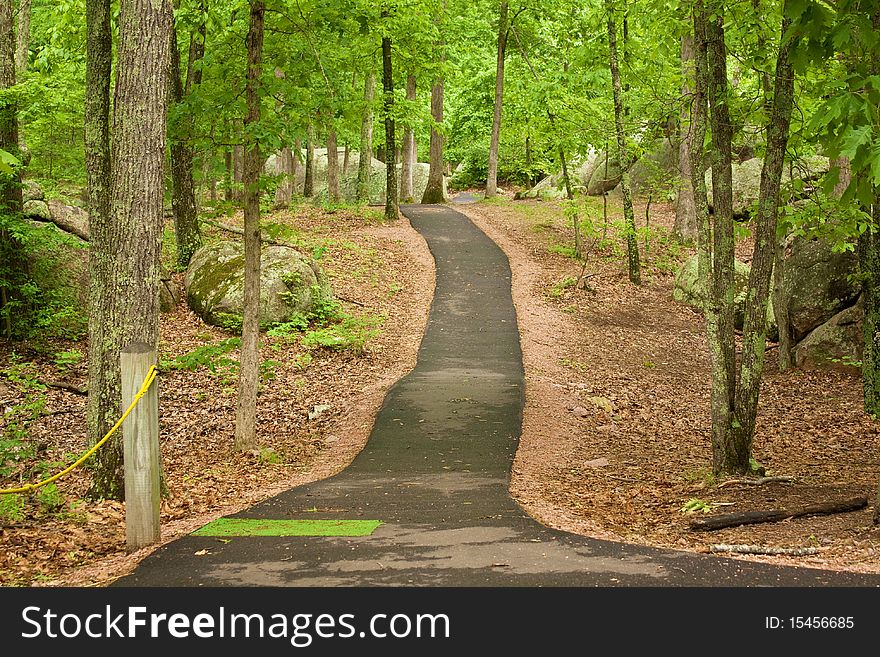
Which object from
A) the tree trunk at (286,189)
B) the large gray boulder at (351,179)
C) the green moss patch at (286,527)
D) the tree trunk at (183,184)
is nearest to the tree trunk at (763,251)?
the green moss patch at (286,527)

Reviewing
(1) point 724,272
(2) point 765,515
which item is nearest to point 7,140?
(1) point 724,272

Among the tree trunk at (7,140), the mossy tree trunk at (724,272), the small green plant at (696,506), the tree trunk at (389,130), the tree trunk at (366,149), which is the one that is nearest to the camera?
the small green plant at (696,506)

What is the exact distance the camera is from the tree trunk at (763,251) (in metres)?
8.00

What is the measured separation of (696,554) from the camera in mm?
5383

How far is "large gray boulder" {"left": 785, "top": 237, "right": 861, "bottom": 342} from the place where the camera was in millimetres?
16031

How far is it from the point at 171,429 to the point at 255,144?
4.29 metres

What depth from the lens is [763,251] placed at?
26.8ft

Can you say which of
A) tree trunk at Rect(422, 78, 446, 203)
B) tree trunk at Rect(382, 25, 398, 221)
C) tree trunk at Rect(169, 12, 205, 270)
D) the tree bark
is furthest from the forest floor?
tree trunk at Rect(422, 78, 446, 203)

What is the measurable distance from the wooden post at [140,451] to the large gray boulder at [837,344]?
12.9m

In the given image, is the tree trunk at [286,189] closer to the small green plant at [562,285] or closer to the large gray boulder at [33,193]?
the small green plant at [562,285]

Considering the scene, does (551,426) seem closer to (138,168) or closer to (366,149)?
(138,168)

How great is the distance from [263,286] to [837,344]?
11260mm

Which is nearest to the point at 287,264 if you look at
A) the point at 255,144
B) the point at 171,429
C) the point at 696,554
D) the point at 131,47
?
the point at 171,429
